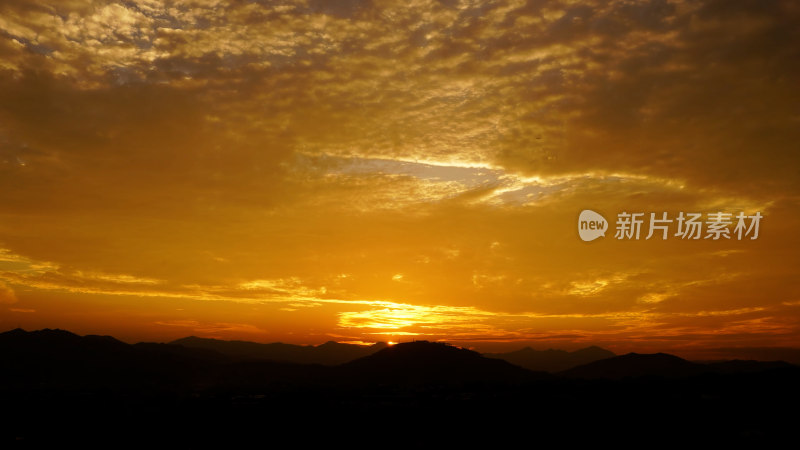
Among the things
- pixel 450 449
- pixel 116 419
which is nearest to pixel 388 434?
pixel 450 449

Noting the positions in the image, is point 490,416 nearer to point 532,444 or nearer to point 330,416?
point 532,444

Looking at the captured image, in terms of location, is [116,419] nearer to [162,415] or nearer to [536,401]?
[162,415]

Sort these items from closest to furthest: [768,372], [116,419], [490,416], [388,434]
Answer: [388,434]
[490,416]
[116,419]
[768,372]

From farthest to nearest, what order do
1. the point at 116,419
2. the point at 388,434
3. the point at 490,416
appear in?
the point at 116,419
the point at 490,416
the point at 388,434

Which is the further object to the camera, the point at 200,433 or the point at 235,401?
the point at 235,401

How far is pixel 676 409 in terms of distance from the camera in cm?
11462

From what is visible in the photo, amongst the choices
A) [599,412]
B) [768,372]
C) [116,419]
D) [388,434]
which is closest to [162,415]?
[116,419]

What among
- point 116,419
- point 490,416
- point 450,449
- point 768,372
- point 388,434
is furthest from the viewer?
point 768,372

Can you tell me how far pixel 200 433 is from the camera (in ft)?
383

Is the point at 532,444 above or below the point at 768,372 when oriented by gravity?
below

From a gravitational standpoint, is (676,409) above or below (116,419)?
above

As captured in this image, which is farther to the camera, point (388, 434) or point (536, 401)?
point (536, 401)

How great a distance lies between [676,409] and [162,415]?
132130 mm

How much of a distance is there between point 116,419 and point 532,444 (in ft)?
363
